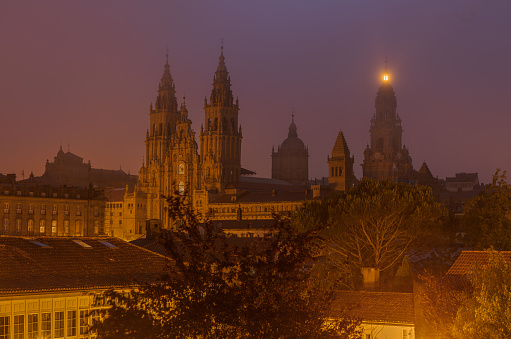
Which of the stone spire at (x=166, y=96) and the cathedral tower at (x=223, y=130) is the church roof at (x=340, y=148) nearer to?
the cathedral tower at (x=223, y=130)

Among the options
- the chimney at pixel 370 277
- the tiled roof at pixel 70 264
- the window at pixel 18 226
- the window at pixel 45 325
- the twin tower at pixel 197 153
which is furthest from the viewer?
the twin tower at pixel 197 153

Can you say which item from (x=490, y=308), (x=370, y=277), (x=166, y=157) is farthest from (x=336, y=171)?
(x=490, y=308)

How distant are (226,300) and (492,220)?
152 feet

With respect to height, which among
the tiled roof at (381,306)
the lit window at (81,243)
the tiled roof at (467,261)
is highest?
the lit window at (81,243)

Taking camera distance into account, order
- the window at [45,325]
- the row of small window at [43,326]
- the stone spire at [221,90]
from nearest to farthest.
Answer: the row of small window at [43,326], the window at [45,325], the stone spire at [221,90]

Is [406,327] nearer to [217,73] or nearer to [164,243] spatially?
[164,243]

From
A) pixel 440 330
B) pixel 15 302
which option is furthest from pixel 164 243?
pixel 440 330

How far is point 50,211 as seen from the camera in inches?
4626

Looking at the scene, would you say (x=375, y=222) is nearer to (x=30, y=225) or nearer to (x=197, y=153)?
(x=30, y=225)

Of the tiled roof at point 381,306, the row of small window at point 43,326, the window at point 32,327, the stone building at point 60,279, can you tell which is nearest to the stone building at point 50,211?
the stone building at point 60,279

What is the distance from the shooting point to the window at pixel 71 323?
1236 inches

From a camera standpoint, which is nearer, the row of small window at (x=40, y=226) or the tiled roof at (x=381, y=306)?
the tiled roof at (x=381, y=306)

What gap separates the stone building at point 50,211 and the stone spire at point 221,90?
6266 cm

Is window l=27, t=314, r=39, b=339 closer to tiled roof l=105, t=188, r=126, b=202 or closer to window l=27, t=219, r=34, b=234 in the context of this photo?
window l=27, t=219, r=34, b=234
